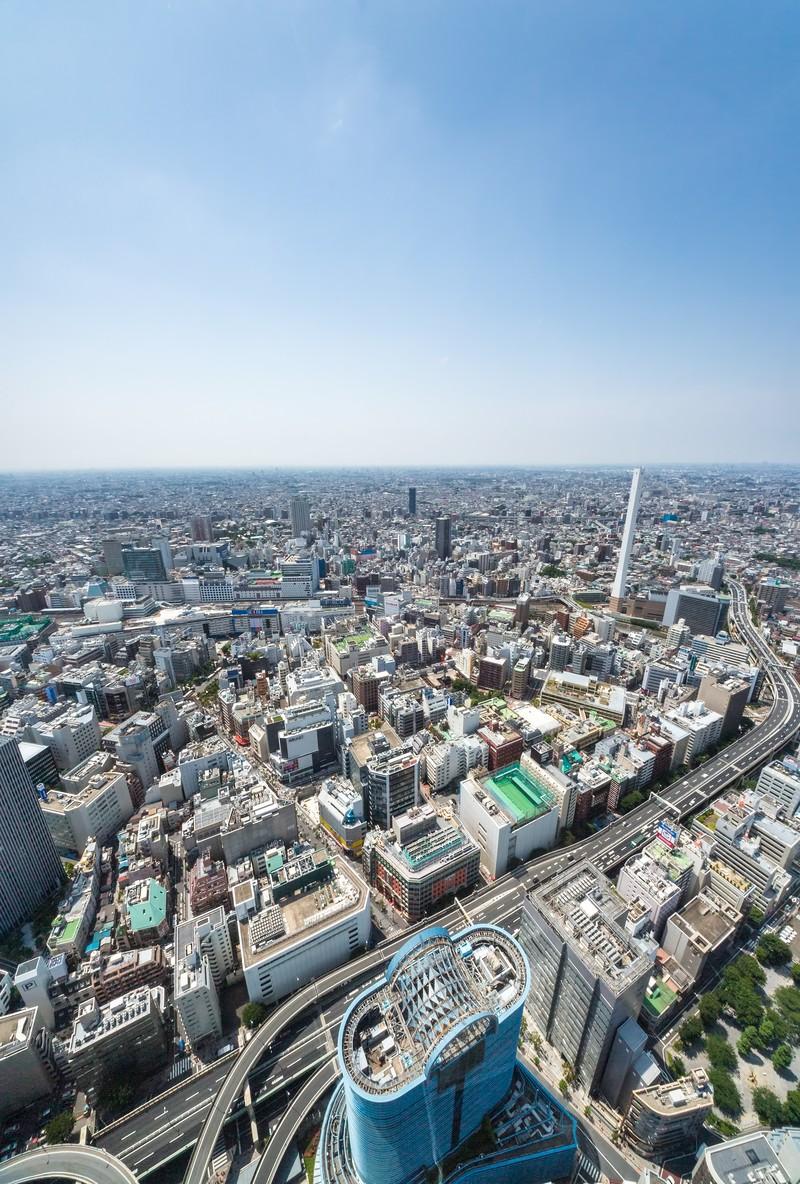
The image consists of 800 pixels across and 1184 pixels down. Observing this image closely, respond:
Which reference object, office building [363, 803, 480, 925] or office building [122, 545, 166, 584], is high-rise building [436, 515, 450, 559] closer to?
office building [122, 545, 166, 584]

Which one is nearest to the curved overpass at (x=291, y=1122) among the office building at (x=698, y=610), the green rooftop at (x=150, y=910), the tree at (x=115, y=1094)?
the tree at (x=115, y=1094)

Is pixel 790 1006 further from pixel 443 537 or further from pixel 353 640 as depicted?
pixel 443 537

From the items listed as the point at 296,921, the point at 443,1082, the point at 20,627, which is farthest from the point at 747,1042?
the point at 20,627

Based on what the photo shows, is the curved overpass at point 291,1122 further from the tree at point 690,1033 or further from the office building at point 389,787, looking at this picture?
the tree at point 690,1033

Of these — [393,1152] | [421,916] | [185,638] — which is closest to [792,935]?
[421,916]

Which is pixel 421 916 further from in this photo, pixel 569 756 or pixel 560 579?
pixel 560 579

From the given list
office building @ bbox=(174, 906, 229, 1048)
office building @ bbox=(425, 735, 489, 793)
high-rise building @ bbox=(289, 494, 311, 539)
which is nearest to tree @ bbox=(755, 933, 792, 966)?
office building @ bbox=(425, 735, 489, 793)
